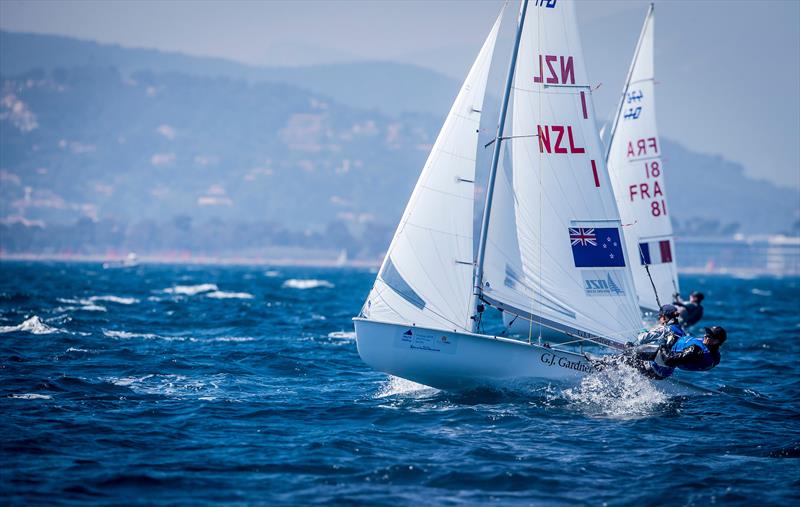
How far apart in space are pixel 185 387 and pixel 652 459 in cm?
991

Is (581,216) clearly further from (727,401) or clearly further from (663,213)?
(663,213)

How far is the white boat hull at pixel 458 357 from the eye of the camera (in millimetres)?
18047

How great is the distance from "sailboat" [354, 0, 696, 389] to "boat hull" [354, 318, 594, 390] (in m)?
0.02

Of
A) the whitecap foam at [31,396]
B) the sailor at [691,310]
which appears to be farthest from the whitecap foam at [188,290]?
the whitecap foam at [31,396]

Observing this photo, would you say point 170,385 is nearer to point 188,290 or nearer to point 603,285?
point 603,285

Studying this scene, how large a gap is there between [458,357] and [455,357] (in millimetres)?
55

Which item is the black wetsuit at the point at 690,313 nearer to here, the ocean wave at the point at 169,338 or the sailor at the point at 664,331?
the sailor at the point at 664,331

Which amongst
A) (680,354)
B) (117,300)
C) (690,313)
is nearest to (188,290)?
(117,300)

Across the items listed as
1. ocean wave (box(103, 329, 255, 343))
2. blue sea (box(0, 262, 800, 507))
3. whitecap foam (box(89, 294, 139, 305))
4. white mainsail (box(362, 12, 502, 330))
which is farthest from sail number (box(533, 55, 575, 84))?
whitecap foam (box(89, 294, 139, 305))

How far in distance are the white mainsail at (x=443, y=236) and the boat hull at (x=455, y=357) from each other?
41 centimetres

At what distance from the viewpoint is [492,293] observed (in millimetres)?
19047

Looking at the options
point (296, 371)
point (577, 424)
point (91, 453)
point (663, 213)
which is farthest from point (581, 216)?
point (663, 213)

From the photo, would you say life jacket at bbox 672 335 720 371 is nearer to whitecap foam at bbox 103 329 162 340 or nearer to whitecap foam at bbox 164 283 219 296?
whitecap foam at bbox 103 329 162 340

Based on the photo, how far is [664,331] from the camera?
1895 cm
